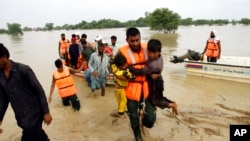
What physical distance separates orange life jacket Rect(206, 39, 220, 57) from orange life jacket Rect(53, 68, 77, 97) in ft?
17.8

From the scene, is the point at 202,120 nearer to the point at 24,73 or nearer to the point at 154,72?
the point at 154,72

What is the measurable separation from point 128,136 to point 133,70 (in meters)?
1.48

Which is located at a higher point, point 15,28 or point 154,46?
point 15,28

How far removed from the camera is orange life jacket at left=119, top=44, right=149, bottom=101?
358 cm

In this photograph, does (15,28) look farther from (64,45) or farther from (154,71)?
(154,71)

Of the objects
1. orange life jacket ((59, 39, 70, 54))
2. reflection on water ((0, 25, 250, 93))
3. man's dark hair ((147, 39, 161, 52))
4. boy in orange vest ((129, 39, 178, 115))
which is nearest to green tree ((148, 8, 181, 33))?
reflection on water ((0, 25, 250, 93))

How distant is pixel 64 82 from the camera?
577 cm

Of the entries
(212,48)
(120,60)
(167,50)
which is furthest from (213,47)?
(167,50)

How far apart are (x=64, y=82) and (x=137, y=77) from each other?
266 cm

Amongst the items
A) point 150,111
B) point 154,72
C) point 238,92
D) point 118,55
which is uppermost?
point 118,55

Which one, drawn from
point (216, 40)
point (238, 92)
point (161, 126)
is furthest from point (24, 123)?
point (216, 40)

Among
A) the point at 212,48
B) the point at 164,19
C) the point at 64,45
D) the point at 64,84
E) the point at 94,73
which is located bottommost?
the point at 64,84

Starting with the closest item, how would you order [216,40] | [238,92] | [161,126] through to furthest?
[161,126] → [238,92] → [216,40]

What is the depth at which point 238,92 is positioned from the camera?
7.19 m
